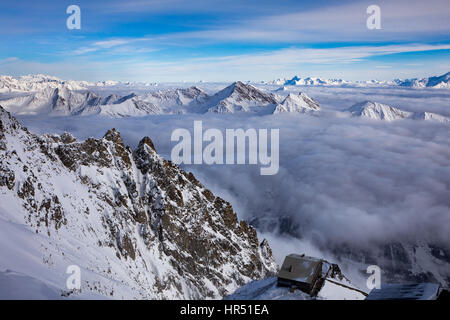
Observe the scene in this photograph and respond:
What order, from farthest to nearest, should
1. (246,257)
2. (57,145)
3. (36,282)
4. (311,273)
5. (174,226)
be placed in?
(246,257), (174,226), (57,145), (311,273), (36,282)

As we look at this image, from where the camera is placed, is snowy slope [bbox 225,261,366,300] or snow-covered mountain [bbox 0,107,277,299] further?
snowy slope [bbox 225,261,366,300]

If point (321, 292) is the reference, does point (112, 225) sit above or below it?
below

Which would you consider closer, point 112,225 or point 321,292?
point 321,292

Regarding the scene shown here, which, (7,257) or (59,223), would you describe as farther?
(59,223)

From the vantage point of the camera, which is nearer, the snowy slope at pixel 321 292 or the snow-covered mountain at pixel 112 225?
the snow-covered mountain at pixel 112 225
